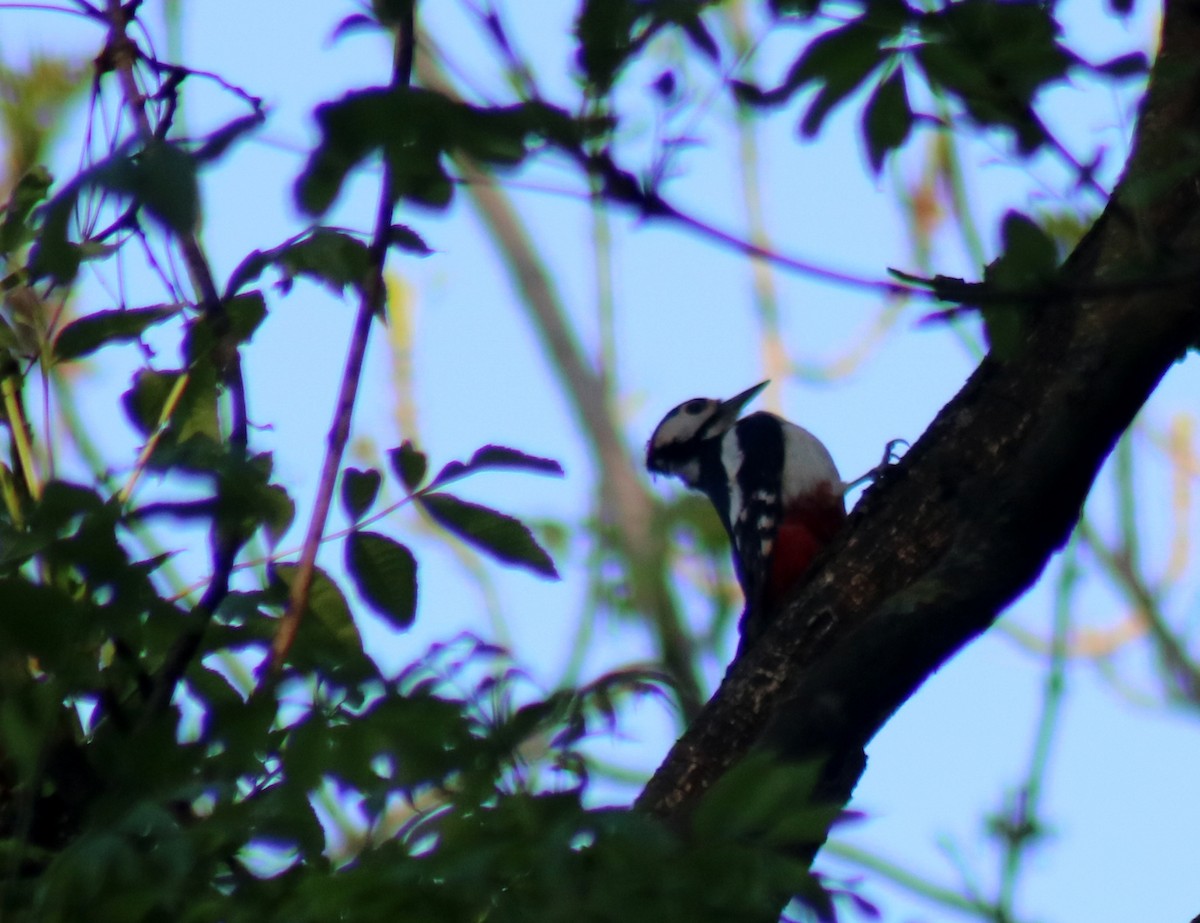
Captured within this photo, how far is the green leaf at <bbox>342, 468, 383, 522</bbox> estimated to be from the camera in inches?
98.6

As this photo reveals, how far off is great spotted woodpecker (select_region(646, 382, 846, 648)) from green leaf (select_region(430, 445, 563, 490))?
2.78m

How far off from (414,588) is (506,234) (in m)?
4.53

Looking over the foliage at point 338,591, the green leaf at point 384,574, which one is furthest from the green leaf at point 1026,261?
the green leaf at point 384,574

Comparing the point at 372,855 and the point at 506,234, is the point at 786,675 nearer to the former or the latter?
the point at 372,855

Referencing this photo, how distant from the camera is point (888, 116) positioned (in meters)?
2.20

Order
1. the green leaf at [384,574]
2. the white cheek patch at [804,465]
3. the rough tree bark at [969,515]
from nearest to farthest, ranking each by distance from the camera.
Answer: the green leaf at [384,574], the rough tree bark at [969,515], the white cheek patch at [804,465]

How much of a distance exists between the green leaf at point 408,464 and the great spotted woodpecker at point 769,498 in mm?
2874

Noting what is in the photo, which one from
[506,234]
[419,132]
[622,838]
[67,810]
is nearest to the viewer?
[419,132]

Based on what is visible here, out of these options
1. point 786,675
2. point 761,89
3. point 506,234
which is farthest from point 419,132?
point 506,234

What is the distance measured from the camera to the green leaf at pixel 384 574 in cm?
254

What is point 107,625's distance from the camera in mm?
2252

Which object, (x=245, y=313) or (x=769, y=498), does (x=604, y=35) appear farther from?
(x=769, y=498)

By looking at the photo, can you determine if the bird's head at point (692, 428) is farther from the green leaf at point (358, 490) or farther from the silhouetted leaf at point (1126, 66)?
the silhouetted leaf at point (1126, 66)

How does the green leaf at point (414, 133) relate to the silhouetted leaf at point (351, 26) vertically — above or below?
below
